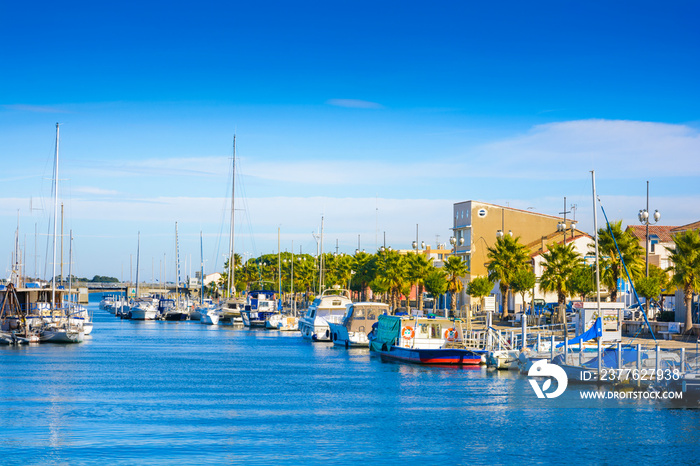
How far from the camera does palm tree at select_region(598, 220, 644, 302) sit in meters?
67.3

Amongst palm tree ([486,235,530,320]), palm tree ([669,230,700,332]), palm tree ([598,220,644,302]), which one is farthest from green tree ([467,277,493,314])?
palm tree ([669,230,700,332])

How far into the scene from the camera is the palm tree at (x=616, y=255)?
67.3 meters

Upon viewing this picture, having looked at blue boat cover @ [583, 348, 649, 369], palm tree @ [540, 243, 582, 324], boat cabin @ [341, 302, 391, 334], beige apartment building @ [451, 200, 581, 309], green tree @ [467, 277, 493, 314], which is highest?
beige apartment building @ [451, 200, 581, 309]

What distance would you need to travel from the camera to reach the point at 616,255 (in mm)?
67375

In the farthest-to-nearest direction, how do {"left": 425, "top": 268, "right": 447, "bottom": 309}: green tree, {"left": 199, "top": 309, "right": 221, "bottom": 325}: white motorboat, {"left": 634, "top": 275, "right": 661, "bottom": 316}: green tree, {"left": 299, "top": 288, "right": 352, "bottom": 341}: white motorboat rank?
1. {"left": 199, "top": 309, "right": 221, "bottom": 325}: white motorboat
2. {"left": 425, "top": 268, "right": 447, "bottom": 309}: green tree
3. {"left": 299, "top": 288, "right": 352, "bottom": 341}: white motorboat
4. {"left": 634, "top": 275, "right": 661, "bottom": 316}: green tree

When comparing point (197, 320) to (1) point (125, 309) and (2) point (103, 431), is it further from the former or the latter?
(2) point (103, 431)

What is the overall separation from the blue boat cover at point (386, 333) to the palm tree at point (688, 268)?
20.7 metres

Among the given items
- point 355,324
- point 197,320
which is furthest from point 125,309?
point 355,324

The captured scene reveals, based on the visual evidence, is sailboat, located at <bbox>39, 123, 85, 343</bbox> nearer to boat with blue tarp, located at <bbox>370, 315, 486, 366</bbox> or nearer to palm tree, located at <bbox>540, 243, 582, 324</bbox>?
boat with blue tarp, located at <bbox>370, 315, 486, 366</bbox>

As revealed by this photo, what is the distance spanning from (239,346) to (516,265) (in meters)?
30.1

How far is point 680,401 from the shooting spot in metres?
37.8

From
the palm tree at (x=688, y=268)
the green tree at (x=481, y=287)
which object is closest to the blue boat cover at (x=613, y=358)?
the palm tree at (x=688, y=268)

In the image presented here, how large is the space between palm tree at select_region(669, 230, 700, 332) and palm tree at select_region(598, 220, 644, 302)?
5868 mm

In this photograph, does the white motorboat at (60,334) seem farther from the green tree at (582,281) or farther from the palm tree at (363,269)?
the palm tree at (363,269)
